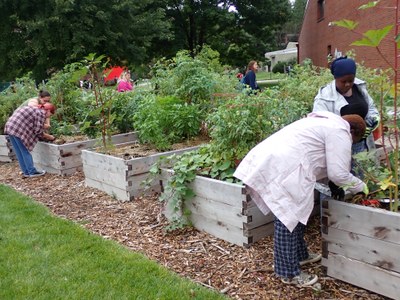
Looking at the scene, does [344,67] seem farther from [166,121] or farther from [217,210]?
[166,121]

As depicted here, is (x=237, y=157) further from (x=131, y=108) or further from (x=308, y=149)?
(x=131, y=108)

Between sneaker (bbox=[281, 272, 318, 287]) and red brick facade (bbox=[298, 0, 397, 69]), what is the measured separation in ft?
27.8

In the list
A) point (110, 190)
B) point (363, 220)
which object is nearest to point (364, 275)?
point (363, 220)

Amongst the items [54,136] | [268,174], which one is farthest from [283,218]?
[54,136]

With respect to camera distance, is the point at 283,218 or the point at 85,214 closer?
the point at 283,218

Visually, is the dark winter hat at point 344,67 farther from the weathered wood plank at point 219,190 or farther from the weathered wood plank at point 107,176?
the weathered wood plank at point 107,176

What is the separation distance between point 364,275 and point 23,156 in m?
6.00

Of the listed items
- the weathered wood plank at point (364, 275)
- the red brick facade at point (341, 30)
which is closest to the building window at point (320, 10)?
the red brick facade at point (341, 30)

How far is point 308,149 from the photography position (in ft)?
9.72

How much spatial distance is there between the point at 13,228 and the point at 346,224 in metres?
3.66

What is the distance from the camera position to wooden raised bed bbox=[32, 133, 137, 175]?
7105 mm

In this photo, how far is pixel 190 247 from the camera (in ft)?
13.2

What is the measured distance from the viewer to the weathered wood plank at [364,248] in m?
2.81

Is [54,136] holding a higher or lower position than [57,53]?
lower
